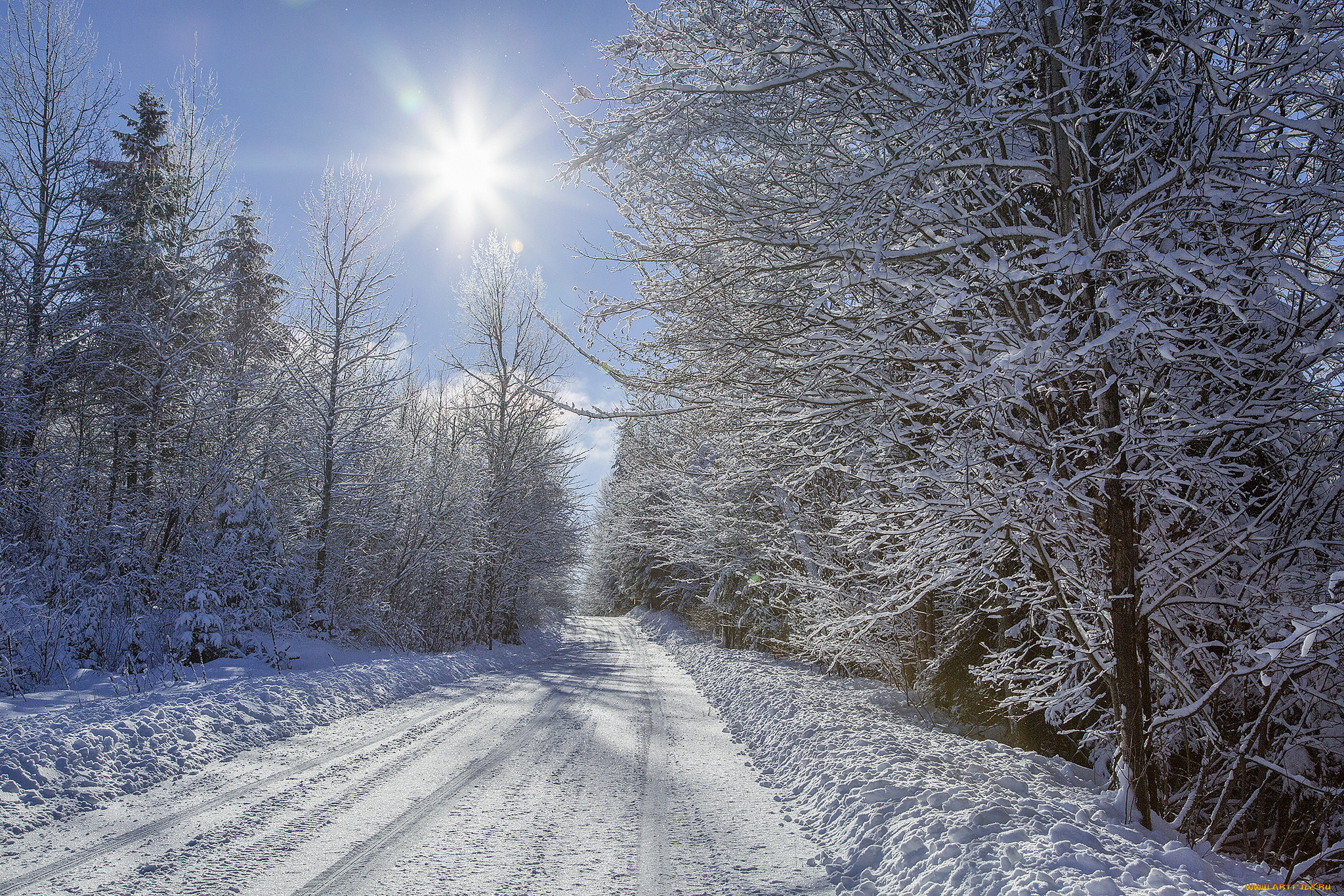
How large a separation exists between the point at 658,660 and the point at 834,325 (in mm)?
15288

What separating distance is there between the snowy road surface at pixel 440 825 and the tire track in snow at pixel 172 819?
0.04 ft

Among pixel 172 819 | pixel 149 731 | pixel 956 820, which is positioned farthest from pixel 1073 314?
pixel 149 731

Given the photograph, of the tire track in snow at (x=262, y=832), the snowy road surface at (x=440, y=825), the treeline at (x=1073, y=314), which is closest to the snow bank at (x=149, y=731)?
the snowy road surface at (x=440, y=825)

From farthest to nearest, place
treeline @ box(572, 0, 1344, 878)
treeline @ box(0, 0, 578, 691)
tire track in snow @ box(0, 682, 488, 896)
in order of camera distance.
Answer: treeline @ box(0, 0, 578, 691) → treeline @ box(572, 0, 1344, 878) → tire track in snow @ box(0, 682, 488, 896)

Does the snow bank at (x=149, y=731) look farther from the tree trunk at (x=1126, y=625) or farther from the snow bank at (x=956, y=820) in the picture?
the tree trunk at (x=1126, y=625)

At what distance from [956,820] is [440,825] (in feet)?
10.8

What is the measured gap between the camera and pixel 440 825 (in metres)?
4.18

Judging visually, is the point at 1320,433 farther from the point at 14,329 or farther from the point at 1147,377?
the point at 14,329

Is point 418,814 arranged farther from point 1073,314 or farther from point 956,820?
point 1073,314

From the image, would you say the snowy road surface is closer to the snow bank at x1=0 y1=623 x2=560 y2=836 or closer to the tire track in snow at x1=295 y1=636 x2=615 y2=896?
the tire track in snow at x1=295 y1=636 x2=615 y2=896

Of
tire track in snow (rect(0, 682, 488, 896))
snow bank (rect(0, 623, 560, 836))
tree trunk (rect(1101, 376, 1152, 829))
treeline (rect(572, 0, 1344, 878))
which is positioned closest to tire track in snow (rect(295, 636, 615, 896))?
tire track in snow (rect(0, 682, 488, 896))

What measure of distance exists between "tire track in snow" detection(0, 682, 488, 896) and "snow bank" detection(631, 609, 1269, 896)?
4001mm

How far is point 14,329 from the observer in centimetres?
1337

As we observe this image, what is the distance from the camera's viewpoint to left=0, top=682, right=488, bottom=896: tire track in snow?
3.20 m
